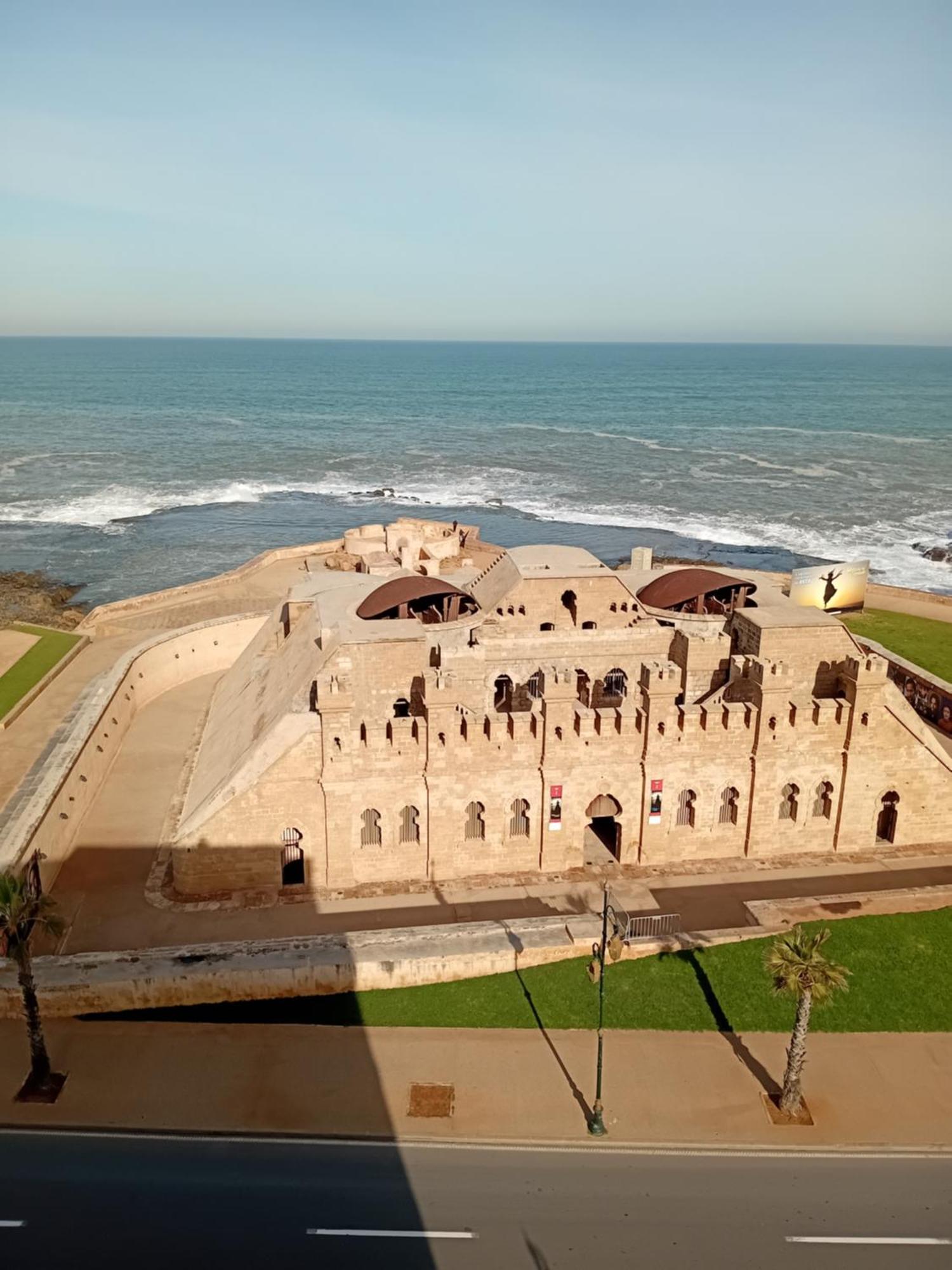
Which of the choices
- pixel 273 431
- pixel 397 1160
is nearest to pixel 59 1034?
pixel 397 1160

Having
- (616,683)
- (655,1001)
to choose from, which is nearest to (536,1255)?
(655,1001)

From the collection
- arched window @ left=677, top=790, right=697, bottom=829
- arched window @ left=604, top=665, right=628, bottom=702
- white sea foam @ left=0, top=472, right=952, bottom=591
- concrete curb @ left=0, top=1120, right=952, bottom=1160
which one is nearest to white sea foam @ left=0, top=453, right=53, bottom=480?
white sea foam @ left=0, top=472, right=952, bottom=591

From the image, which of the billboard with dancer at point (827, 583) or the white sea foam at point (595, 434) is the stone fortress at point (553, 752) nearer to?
the billboard with dancer at point (827, 583)

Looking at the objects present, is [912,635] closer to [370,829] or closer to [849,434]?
[370,829]

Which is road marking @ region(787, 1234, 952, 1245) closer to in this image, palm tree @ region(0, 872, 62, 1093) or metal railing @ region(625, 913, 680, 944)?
metal railing @ region(625, 913, 680, 944)

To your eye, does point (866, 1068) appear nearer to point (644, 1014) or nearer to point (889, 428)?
point (644, 1014)

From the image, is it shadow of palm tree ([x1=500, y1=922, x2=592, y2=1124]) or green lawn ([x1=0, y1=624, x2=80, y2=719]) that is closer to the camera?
shadow of palm tree ([x1=500, y1=922, x2=592, y2=1124])

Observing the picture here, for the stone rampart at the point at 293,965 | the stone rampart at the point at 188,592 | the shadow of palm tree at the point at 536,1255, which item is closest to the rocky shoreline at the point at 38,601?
the stone rampart at the point at 188,592
